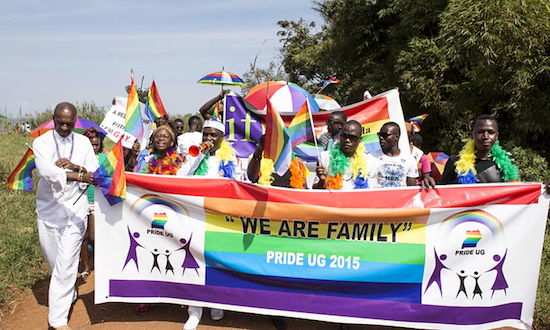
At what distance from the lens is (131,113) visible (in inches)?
230

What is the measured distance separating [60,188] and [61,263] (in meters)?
0.71

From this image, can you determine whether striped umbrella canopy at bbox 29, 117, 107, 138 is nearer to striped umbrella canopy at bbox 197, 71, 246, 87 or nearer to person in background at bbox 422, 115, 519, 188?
striped umbrella canopy at bbox 197, 71, 246, 87

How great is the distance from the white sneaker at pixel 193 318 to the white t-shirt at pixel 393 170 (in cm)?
217

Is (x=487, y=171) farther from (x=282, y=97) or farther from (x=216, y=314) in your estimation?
(x=282, y=97)

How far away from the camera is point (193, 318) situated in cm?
392

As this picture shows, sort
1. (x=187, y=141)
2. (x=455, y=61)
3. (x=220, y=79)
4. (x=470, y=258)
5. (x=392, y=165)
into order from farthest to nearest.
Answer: (x=455, y=61), (x=220, y=79), (x=187, y=141), (x=392, y=165), (x=470, y=258)

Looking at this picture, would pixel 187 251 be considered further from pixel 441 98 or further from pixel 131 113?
pixel 441 98

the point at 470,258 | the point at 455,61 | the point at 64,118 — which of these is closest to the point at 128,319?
the point at 64,118

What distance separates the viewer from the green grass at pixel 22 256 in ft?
14.9

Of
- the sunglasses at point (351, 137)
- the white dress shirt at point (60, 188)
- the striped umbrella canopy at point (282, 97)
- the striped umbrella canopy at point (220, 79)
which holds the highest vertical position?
the striped umbrella canopy at point (220, 79)

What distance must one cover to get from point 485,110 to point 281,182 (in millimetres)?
7509

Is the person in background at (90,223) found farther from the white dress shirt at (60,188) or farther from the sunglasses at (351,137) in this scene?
the sunglasses at (351,137)

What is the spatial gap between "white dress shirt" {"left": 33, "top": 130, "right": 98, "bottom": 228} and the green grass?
157cm

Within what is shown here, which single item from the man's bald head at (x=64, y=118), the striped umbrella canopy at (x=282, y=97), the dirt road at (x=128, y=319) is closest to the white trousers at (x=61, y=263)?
the dirt road at (x=128, y=319)
